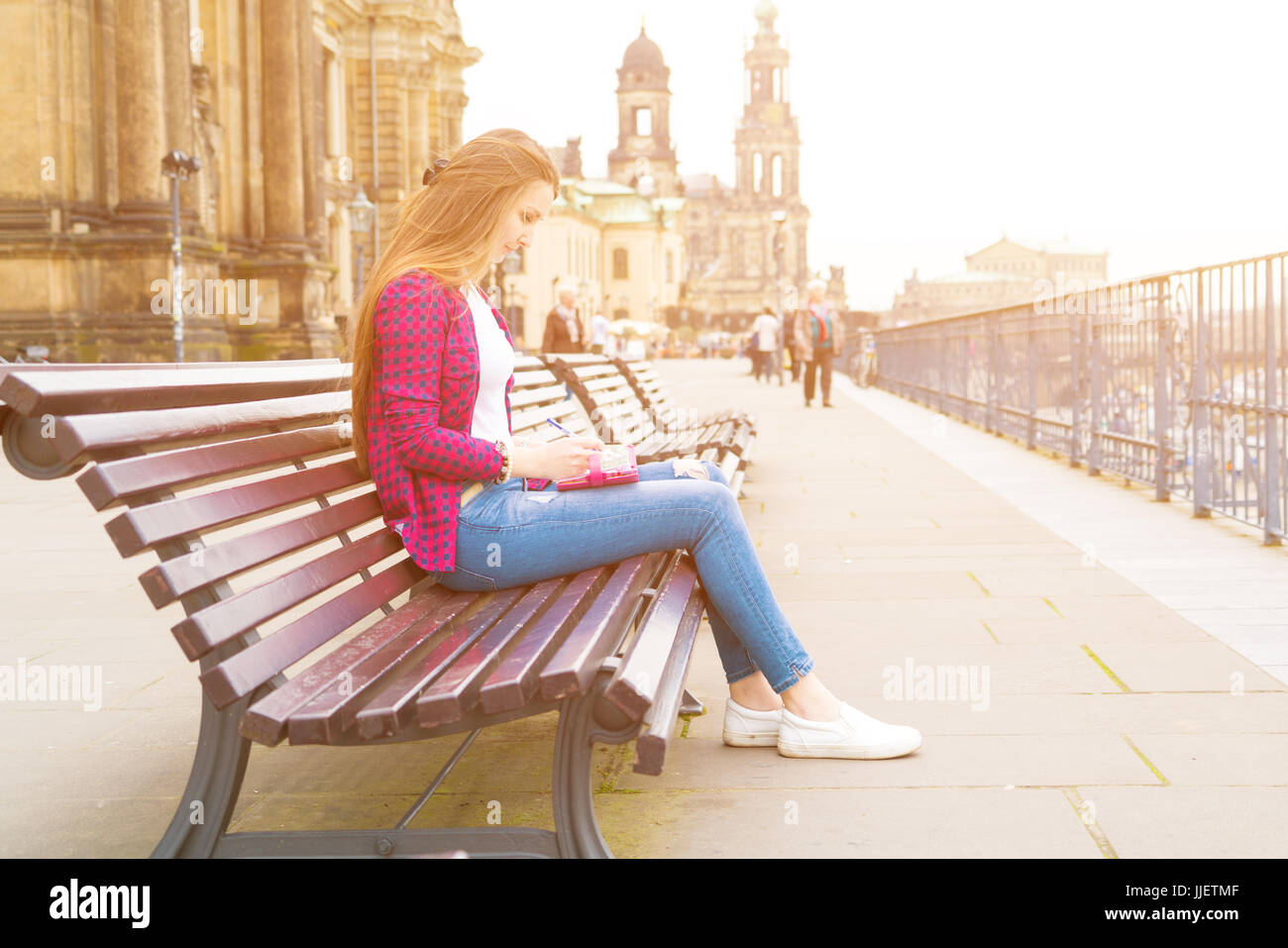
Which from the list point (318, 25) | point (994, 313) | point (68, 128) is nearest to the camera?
point (994, 313)

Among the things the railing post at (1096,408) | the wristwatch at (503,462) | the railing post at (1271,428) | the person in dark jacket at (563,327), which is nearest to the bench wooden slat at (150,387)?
the wristwatch at (503,462)

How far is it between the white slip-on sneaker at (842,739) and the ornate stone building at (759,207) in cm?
13244

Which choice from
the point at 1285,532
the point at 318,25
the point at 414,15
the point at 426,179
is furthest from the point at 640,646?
the point at 414,15

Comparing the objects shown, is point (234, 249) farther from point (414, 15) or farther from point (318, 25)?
point (414, 15)

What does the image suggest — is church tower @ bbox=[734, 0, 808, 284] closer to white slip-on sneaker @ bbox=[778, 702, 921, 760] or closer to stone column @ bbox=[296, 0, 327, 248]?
stone column @ bbox=[296, 0, 327, 248]

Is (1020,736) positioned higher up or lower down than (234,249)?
lower down

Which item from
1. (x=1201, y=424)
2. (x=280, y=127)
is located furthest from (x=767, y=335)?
(x=1201, y=424)

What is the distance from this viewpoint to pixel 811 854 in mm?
3354

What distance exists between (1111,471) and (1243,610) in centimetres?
560

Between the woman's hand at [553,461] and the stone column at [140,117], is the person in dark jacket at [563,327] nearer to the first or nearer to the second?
the stone column at [140,117]

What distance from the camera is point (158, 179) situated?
2103 centimetres

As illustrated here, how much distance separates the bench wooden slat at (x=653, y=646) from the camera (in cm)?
291

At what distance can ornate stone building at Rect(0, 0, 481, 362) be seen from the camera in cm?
1991

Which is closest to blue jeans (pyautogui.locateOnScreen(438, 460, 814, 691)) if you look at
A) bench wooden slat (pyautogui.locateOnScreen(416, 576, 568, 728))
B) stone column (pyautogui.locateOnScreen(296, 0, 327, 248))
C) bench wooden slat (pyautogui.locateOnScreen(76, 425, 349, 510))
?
bench wooden slat (pyautogui.locateOnScreen(416, 576, 568, 728))
